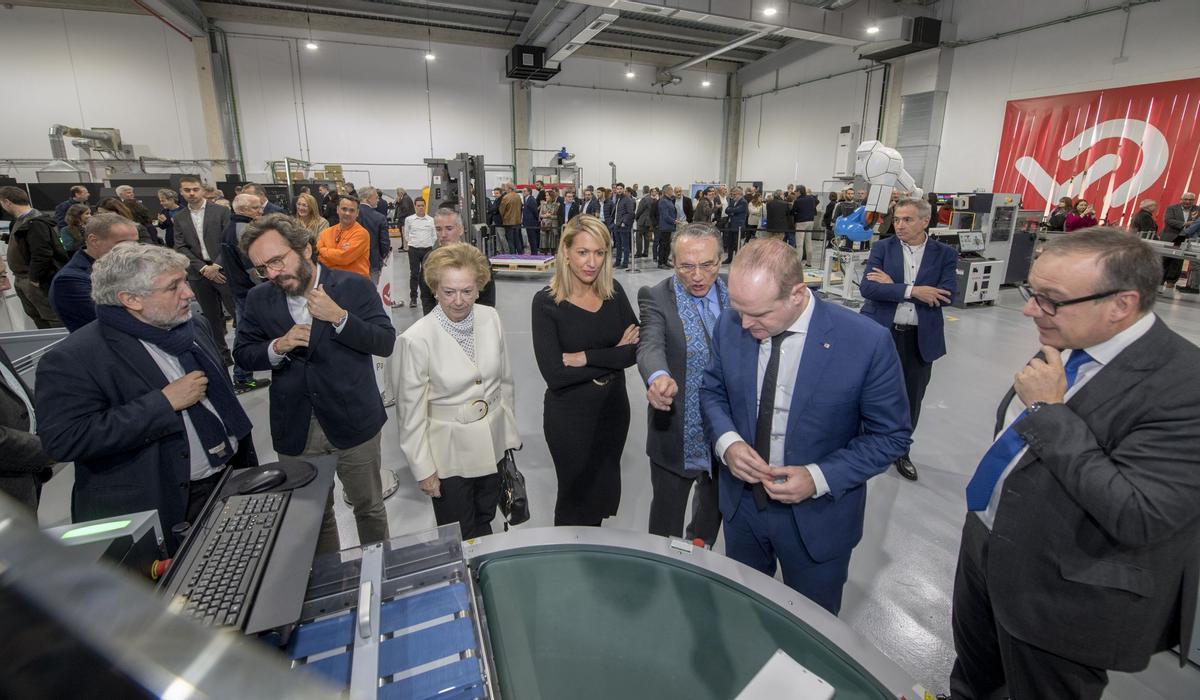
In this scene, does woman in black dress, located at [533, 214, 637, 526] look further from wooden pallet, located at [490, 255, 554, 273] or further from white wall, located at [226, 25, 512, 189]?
white wall, located at [226, 25, 512, 189]

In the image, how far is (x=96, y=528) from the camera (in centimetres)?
105

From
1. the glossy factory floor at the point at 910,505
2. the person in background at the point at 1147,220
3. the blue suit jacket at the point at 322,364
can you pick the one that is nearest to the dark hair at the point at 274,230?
the blue suit jacket at the point at 322,364

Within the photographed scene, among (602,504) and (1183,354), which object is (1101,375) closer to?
(1183,354)

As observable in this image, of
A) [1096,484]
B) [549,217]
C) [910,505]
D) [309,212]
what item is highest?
[309,212]

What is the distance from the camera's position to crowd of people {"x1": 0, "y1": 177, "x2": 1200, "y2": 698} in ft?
3.73

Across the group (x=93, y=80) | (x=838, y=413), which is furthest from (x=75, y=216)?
(x=93, y=80)

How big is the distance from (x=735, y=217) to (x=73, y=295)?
10.3m

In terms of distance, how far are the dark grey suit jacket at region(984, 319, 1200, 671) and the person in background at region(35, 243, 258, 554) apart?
6.84ft

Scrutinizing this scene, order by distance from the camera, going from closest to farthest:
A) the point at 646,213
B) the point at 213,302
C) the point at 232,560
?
the point at 232,560
the point at 213,302
the point at 646,213

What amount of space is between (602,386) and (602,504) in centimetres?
51

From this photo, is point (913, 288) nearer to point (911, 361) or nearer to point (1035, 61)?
point (911, 361)

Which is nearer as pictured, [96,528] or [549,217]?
[96,528]

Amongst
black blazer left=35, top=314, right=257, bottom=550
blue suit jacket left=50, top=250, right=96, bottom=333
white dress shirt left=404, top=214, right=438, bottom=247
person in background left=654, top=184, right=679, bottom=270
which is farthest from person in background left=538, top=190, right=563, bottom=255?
black blazer left=35, top=314, right=257, bottom=550

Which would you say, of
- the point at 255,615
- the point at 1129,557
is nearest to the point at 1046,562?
the point at 1129,557
